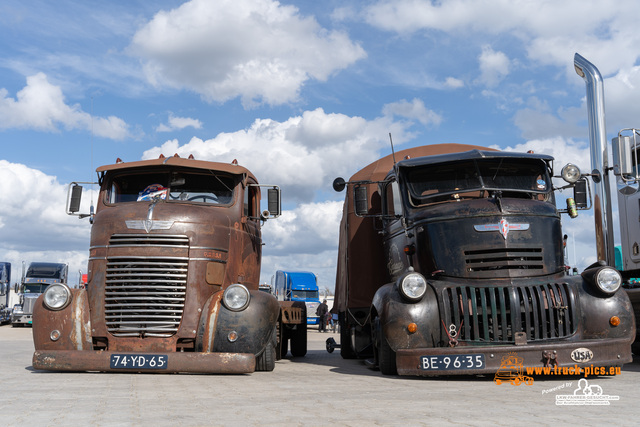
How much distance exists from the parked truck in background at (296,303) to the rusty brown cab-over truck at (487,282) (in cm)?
301

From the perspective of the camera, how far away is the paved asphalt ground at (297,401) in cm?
516

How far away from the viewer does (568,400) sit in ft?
20.5

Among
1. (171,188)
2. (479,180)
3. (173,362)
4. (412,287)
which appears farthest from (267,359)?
(479,180)

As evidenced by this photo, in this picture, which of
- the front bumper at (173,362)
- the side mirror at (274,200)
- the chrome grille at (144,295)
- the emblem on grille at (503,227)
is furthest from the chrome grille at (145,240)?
the emblem on grille at (503,227)

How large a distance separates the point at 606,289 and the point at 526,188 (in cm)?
202

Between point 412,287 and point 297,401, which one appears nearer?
point 297,401

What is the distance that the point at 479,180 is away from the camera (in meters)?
9.64

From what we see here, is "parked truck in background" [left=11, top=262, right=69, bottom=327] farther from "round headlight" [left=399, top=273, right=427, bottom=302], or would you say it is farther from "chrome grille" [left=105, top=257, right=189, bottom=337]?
"round headlight" [left=399, top=273, right=427, bottom=302]

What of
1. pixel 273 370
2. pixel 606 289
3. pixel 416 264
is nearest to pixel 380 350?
pixel 416 264

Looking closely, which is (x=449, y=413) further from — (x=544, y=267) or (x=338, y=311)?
(x=338, y=311)

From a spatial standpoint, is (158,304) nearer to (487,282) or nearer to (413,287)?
(413,287)

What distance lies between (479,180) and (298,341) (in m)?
6.00

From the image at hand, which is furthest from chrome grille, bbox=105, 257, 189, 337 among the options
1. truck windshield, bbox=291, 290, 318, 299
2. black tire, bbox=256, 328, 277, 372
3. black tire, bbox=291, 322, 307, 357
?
truck windshield, bbox=291, 290, 318, 299

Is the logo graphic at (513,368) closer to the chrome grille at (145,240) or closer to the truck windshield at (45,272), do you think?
the chrome grille at (145,240)
